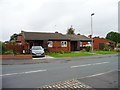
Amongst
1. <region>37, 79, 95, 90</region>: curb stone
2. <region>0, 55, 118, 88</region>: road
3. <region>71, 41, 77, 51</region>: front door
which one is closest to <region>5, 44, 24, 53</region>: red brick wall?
<region>0, 55, 118, 88</region>: road

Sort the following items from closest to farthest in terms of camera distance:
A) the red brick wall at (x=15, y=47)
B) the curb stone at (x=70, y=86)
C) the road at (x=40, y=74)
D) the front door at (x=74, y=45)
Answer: the curb stone at (x=70, y=86), the road at (x=40, y=74), the red brick wall at (x=15, y=47), the front door at (x=74, y=45)

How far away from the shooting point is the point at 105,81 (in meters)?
9.43

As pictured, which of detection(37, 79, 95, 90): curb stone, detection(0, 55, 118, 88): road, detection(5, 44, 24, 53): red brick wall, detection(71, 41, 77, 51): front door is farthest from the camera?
detection(71, 41, 77, 51): front door

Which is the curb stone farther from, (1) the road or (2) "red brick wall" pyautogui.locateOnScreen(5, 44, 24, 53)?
(2) "red brick wall" pyautogui.locateOnScreen(5, 44, 24, 53)

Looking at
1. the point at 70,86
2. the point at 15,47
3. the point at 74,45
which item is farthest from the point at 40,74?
the point at 74,45

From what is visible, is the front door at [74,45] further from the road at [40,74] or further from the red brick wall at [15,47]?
the road at [40,74]

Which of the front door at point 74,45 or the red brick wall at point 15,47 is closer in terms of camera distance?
the red brick wall at point 15,47

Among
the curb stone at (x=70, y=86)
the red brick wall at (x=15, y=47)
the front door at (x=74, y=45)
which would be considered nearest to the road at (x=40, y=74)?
the curb stone at (x=70, y=86)

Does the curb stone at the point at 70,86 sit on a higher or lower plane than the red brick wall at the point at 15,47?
lower

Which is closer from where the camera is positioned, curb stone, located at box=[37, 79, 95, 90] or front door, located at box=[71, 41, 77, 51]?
curb stone, located at box=[37, 79, 95, 90]

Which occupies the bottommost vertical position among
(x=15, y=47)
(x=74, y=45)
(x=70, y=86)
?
(x=70, y=86)

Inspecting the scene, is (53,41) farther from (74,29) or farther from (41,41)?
(74,29)

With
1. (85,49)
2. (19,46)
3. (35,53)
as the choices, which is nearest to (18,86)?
(35,53)

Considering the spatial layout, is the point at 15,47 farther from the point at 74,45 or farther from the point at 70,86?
the point at 70,86
